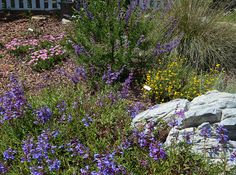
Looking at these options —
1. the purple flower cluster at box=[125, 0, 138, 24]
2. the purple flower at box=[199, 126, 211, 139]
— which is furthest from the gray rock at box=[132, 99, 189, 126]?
the purple flower cluster at box=[125, 0, 138, 24]

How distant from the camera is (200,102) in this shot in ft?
11.5

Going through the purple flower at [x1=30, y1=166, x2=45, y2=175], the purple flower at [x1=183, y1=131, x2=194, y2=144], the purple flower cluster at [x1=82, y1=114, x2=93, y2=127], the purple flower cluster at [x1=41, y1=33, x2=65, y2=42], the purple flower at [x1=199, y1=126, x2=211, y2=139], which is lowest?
the purple flower cluster at [x1=41, y1=33, x2=65, y2=42]

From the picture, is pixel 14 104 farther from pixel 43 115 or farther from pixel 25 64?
pixel 25 64

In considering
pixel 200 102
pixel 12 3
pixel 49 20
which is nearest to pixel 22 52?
pixel 49 20

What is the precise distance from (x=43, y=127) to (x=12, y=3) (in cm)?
574

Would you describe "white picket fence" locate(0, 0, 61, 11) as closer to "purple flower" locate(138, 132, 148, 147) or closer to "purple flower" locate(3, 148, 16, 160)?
"purple flower" locate(3, 148, 16, 160)

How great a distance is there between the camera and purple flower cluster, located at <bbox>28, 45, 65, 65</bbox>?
5.74 metres

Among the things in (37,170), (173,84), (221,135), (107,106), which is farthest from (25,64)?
(221,135)

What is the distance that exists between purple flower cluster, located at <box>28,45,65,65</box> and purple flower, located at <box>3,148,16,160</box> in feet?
8.58

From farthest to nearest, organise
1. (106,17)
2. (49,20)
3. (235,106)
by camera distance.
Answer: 1. (49,20)
2. (106,17)
3. (235,106)

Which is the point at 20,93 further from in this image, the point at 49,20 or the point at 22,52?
the point at 49,20

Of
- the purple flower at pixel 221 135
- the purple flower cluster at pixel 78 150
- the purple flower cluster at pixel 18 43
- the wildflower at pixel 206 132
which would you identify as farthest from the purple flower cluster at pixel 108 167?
the purple flower cluster at pixel 18 43

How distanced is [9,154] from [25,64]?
9.33ft

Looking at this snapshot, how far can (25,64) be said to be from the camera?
588cm
